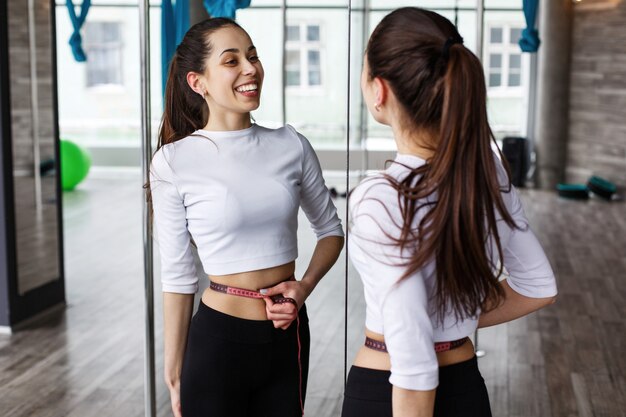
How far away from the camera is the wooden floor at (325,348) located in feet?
12.0

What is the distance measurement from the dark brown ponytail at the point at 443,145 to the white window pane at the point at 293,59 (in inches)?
462

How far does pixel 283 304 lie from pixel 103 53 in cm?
1296

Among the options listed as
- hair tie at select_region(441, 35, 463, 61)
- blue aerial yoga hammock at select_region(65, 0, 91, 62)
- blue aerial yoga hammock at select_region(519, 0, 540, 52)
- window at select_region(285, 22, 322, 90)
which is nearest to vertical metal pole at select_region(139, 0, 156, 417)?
blue aerial yoga hammock at select_region(65, 0, 91, 62)

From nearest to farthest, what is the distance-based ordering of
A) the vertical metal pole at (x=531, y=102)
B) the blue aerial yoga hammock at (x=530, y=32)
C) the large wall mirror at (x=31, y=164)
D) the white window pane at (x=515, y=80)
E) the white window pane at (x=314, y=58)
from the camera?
the blue aerial yoga hammock at (x=530, y=32), the large wall mirror at (x=31, y=164), the vertical metal pole at (x=531, y=102), the white window pane at (x=515, y=80), the white window pane at (x=314, y=58)

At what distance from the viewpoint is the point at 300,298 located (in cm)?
192

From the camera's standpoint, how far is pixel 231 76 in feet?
6.36

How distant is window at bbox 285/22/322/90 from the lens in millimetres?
12750

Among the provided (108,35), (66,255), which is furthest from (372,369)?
(108,35)

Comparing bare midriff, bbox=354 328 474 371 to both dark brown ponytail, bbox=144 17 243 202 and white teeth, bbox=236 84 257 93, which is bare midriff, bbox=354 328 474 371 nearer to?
white teeth, bbox=236 84 257 93

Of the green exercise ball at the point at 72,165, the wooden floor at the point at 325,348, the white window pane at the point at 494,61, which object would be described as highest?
the white window pane at the point at 494,61

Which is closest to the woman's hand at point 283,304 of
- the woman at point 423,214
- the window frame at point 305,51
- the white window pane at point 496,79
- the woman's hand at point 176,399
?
the woman's hand at point 176,399

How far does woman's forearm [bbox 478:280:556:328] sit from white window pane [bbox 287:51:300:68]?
453 inches

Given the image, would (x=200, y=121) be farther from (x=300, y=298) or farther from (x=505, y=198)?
(x=505, y=198)

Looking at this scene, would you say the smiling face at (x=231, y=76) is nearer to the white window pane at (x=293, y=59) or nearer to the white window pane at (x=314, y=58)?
the white window pane at (x=293, y=59)
